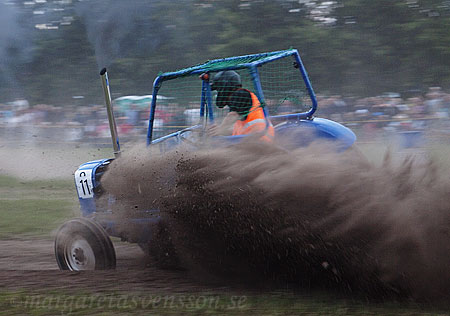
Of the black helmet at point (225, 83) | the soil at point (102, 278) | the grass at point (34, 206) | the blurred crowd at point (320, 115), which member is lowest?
the blurred crowd at point (320, 115)

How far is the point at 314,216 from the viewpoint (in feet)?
12.1

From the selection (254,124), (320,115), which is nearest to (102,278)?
(254,124)

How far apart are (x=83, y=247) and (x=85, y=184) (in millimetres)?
627

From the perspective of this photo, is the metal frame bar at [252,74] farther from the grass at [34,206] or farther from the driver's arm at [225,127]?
the grass at [34,206]

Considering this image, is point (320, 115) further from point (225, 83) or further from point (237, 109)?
point (237, 109)

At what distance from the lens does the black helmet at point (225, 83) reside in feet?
15.3

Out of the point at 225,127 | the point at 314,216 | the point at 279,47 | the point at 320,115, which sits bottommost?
the point at 320,115

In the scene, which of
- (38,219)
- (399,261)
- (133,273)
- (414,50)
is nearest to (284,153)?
(399,261)

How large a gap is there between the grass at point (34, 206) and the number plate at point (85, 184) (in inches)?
20.1

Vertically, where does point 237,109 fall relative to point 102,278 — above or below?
above

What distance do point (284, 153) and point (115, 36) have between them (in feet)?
33.1

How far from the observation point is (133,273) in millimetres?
4609

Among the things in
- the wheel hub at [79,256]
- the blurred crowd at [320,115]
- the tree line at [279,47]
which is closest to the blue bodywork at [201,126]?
the wheel hub at [79,256]

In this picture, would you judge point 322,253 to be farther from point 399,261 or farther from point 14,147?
point 14,147
